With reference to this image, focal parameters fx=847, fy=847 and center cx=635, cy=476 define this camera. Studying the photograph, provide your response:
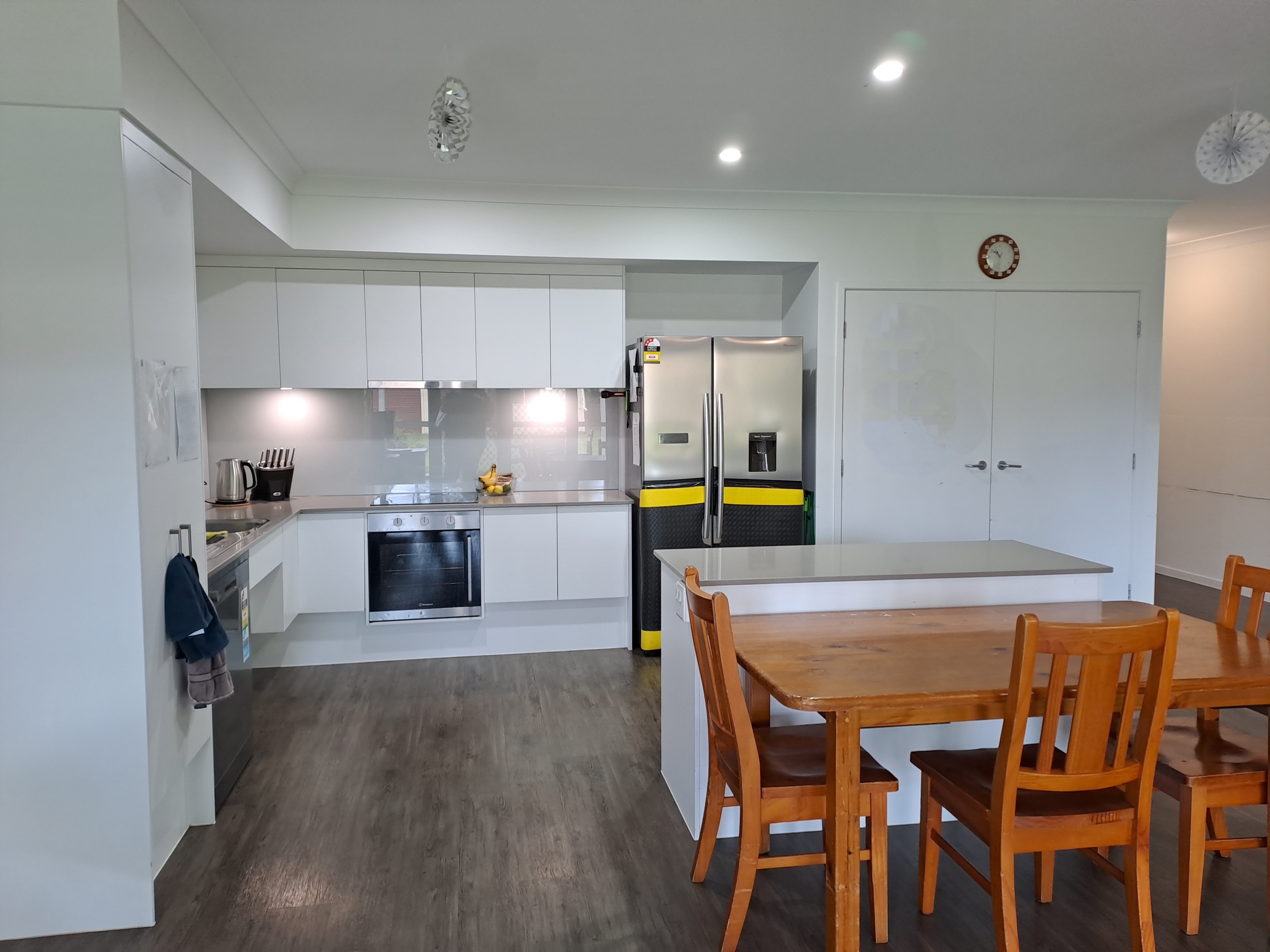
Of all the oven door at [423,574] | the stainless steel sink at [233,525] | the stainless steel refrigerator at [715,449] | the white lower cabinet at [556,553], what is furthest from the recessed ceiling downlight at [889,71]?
the stainless steel sink at [233,525]

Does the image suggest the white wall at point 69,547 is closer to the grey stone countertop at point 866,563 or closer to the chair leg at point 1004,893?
the grey stone countertop at point 866,563

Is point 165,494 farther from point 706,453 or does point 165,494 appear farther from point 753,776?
point 706,453

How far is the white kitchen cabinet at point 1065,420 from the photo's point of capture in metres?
4.95

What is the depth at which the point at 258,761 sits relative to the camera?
10.9 ft

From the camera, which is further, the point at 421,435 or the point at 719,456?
the point at 421,435

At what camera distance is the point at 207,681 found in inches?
100

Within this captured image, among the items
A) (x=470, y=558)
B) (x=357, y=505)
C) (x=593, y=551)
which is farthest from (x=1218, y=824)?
(x=357, y=505)

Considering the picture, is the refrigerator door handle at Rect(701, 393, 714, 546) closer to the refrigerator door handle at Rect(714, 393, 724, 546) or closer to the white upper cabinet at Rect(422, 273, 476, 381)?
the refrigerator door handle at Rect(714, 393, 724, 546)

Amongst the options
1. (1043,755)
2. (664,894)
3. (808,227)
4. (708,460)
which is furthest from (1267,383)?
(664,894)

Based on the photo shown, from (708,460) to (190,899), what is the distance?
10.3 feet

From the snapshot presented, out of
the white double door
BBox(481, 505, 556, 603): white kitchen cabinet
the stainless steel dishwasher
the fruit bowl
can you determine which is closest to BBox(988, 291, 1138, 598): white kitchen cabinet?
the white double door

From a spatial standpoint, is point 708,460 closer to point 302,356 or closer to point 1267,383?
point 302,356

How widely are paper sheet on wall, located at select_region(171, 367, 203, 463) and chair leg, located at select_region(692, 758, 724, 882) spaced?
6.06ft

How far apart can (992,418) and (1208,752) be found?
294 centimetres
